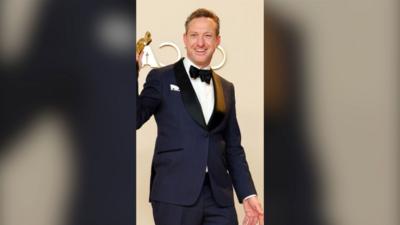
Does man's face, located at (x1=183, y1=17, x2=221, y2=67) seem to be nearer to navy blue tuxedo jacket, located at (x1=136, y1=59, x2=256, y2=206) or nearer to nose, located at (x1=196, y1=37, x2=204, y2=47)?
nose, located at (x1=196, y1=37, x2=204, y2=47)

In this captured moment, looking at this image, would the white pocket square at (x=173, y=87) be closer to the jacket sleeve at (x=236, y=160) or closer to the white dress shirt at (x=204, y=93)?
the white dress shirt at (x=204, y=93)

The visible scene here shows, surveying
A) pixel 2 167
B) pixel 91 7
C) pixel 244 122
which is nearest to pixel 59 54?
pixel 91 7

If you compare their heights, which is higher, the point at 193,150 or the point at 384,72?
the point at 384,72

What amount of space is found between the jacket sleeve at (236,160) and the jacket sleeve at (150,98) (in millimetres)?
302

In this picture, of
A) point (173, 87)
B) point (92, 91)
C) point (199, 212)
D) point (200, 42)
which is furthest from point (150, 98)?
point (92, 91)

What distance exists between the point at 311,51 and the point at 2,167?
2.93 feet

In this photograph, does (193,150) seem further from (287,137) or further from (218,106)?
(287,137)

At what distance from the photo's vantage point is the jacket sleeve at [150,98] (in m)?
2.38

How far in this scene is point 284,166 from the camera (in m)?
1.65

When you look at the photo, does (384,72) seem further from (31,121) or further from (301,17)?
(31,121)

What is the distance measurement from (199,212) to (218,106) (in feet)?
1.47

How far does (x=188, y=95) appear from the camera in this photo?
→ 2.41 meters

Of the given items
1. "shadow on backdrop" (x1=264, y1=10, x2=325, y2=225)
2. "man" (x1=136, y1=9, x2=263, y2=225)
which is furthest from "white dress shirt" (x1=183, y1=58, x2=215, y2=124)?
"shadow on backdrop" (x1=264, y1=10, x2=325, y2=225)

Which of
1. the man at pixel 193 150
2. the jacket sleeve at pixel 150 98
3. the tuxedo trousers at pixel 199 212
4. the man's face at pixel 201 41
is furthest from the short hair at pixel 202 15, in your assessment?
the tuxedo trousers at pixel 199 212
